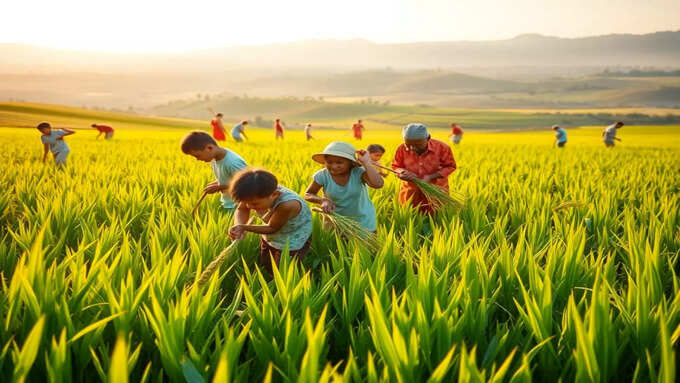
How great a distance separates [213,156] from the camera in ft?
11.5

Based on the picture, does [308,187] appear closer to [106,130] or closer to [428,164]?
[428,164]

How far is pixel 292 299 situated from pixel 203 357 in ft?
1.32

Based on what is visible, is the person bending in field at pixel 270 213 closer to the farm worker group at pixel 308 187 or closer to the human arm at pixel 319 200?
the farm worker group at pixel 308 187

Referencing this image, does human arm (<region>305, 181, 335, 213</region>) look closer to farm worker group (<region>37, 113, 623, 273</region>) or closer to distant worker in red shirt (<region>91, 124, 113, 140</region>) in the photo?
farm worker group (<region>37, 113, 623, 273</region>)

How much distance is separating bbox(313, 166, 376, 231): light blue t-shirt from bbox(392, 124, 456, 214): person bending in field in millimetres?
988

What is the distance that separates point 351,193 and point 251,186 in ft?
3.75

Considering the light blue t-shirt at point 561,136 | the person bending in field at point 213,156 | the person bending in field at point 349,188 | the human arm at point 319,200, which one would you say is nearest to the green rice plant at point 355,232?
the human arm at point 319,200

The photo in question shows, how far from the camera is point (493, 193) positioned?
501 cm

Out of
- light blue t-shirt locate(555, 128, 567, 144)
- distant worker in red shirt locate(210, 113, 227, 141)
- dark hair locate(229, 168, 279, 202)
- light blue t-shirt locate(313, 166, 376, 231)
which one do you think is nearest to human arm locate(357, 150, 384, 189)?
light blue t-shirt locate(313, 166, 376, 231)

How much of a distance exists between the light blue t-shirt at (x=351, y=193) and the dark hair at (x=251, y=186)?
1027 millimetres

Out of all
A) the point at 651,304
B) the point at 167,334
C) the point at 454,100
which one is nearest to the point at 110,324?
the point at 167,334

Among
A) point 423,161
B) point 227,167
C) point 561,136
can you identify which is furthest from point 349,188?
point 561,136

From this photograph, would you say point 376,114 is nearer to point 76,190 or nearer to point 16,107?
point 16,107

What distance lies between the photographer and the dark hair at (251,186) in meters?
2.18
